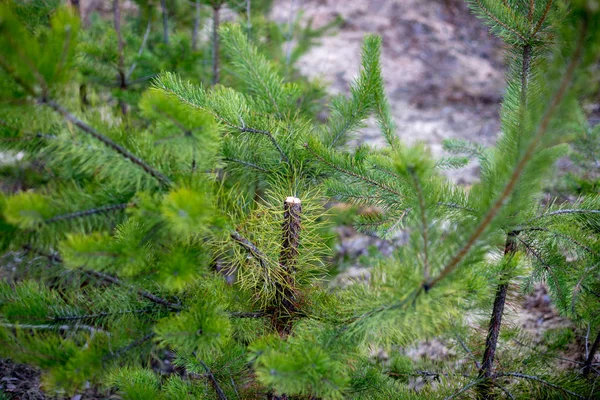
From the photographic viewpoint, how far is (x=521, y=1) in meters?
1.75

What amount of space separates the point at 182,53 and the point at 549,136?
2819mm

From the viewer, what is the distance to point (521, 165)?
3.25 feet

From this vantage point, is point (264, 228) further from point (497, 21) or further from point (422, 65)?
point (422, 65)

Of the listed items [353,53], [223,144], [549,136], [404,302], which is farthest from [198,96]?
[353,53]

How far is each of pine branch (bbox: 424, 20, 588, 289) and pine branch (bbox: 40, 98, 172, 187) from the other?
34.5 inches

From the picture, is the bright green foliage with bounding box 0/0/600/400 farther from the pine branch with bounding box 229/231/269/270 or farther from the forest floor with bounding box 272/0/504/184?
the forest floor with bounding box 272/0/504/184

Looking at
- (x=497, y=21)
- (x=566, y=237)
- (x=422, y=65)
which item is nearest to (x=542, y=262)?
(x=566, y=237)

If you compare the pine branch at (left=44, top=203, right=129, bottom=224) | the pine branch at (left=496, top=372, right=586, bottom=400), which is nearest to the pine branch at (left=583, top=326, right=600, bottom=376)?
the pine branch at (left=496, top=372, right=586, bottom=400)

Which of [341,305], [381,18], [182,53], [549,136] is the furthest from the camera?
[381,18]

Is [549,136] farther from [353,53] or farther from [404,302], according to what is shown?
[353,53]

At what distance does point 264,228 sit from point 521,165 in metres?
1.03

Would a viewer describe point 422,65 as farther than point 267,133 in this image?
Yes

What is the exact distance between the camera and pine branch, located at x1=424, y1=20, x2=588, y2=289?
88 cm

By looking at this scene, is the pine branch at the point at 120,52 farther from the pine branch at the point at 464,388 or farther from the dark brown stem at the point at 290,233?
the pine branch at the point at 464,388
